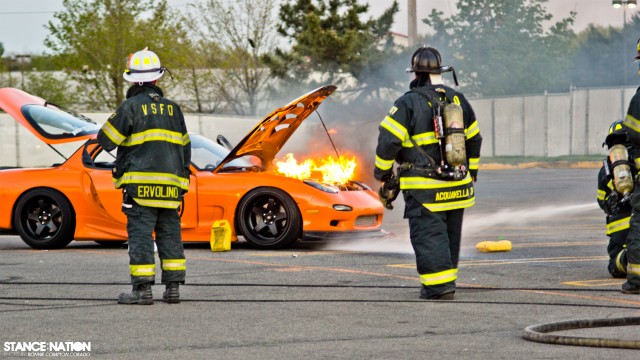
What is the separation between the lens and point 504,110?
46.0 m

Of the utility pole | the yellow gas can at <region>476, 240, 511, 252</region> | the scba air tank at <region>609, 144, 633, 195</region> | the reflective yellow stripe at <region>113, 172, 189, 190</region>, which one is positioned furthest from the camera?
the utility pole

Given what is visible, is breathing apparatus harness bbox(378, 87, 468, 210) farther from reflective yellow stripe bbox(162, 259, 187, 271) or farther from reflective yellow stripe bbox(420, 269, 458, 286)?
reflective yellow stripe bbox(162, 259, 187, 271)

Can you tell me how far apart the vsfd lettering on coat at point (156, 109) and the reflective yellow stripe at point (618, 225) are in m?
3.78

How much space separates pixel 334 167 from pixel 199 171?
157 cm

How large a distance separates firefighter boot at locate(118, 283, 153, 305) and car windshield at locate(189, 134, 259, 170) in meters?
4.65

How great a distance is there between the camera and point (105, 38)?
42.3 metres

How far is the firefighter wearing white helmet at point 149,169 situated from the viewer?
8594mm

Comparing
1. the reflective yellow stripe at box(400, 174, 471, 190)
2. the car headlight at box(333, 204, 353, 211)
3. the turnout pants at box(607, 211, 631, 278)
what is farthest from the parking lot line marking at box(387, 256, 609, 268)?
the reflective yellow stripe at box(400, 174, 471, 190)

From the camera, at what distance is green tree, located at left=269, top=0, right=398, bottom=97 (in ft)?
142

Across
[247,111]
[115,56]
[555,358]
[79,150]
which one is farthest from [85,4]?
[555,358]

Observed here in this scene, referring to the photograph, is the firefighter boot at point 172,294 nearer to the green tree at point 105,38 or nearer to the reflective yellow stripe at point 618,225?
the reflective yellow stripe at point 618,225

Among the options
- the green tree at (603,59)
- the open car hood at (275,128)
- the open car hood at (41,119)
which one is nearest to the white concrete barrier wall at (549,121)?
the green tree at (603,59)

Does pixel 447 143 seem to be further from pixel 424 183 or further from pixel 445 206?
pixel 445 206

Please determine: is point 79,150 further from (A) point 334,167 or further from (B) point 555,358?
(B) point 555,358
